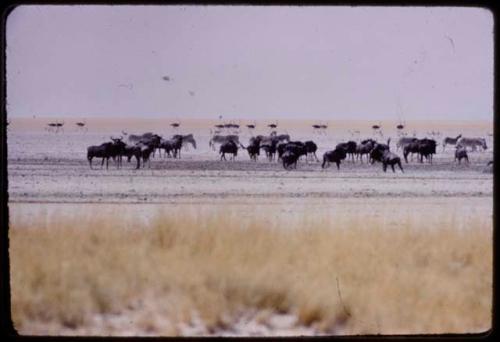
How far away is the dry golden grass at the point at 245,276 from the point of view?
4781 mm

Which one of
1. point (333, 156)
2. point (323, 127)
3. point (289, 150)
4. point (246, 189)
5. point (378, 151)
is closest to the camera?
point (246, 189)

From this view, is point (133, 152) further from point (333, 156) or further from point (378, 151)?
point (378, 151)

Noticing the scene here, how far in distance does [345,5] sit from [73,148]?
21.3 m

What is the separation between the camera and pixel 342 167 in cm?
1850

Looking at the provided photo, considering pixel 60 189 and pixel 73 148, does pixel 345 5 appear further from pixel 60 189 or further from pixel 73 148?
pixel 73 148

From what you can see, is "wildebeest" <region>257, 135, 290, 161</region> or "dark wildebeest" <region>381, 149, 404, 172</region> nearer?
"dark wildebeest" <region>381, 149, 404, 172</region>

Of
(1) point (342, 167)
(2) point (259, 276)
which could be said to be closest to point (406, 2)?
(2) point (259, 276)

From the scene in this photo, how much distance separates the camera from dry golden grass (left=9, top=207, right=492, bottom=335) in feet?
15.7

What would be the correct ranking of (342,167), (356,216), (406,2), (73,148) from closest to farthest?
(406,2) → (356,216) → (342,167) → (73,148)

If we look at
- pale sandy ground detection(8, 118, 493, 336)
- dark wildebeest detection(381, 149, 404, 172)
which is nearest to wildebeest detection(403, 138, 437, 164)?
pale sandy ground detection(8, 118, 493, 336)

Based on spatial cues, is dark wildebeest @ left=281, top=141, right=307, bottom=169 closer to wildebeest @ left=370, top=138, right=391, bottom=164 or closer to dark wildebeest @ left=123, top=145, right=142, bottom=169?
wildebeest @ left=370, top=138, right=391, bottom=164

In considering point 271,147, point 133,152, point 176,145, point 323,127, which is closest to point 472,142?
point 271,147

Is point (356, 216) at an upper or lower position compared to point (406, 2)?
lower

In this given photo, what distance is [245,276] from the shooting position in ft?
18.4
